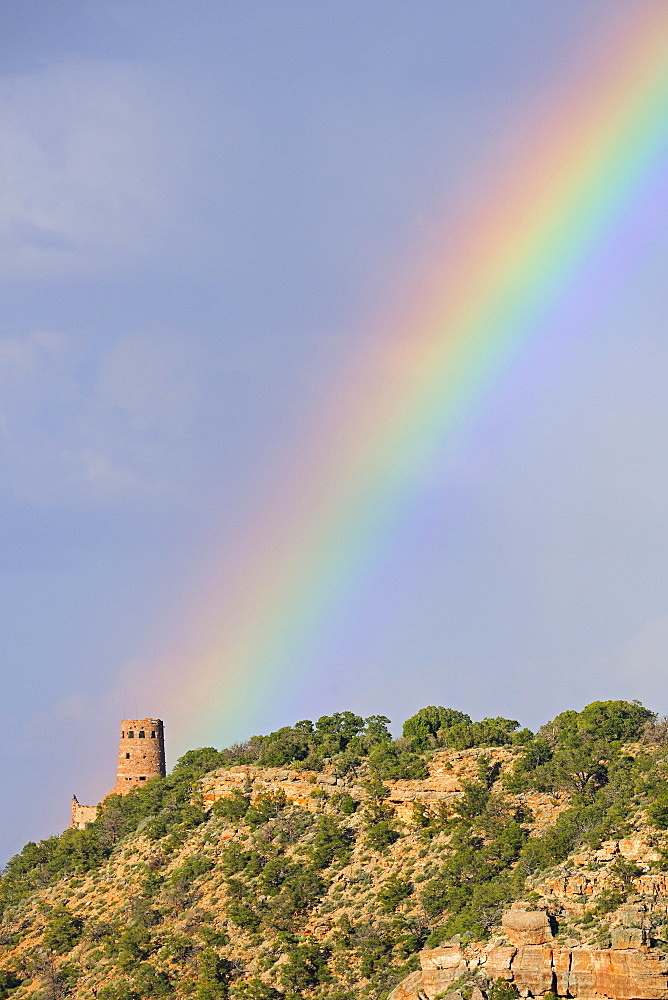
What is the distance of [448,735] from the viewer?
356 feet

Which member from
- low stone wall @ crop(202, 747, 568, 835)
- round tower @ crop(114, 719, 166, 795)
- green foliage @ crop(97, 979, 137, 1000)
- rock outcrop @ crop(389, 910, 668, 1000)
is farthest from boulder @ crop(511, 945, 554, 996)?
round tower @ crop(114, 719, 166, 795)

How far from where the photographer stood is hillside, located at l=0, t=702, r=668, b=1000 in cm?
7138

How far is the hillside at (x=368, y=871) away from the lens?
71.4 metres

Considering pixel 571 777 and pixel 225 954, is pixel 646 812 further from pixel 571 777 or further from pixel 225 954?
pixel 225 954

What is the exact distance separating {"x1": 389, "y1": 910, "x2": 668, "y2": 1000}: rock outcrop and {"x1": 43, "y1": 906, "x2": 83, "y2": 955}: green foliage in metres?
38.8

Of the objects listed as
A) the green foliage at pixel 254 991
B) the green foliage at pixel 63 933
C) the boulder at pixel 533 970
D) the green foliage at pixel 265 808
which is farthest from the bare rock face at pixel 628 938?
the green foliage at pixel 63 933

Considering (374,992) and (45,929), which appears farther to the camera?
(45,929)

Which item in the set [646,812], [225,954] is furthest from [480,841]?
[225,954]

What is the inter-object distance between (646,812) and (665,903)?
10.4 m

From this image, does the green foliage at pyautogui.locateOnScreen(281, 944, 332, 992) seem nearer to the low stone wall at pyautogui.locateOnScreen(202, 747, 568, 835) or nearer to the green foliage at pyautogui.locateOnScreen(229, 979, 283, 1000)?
the green foliage at pyautogui.locateOnScreen(229, 979, 283, 1000)

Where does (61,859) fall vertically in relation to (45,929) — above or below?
above

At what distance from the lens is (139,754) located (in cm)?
13438

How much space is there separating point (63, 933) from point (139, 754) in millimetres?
34104

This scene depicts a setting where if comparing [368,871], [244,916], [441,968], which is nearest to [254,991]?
[244,916]
